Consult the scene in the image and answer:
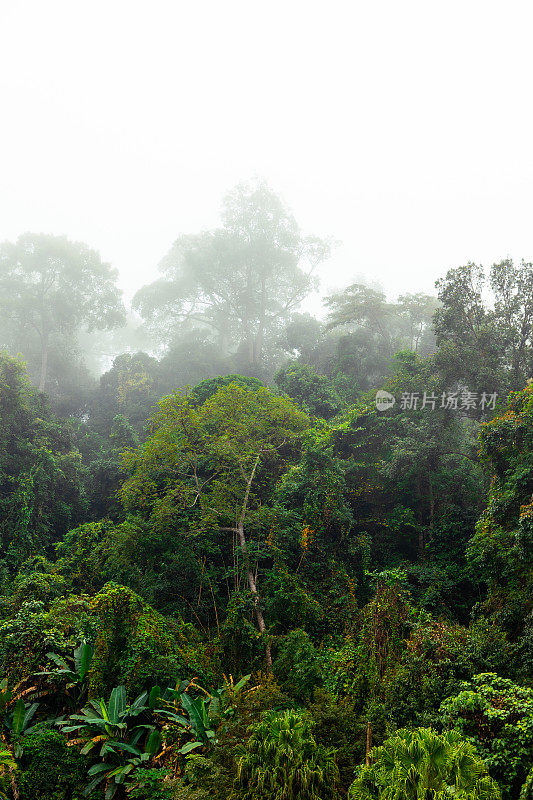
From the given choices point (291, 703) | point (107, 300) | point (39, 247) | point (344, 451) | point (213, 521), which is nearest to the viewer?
point (291, 703)

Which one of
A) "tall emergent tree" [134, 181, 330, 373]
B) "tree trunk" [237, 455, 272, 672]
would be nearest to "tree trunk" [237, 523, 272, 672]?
"tree trunk" [237, 455, 272, 672]

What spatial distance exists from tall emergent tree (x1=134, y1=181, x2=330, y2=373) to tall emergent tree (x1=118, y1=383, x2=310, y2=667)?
641 inches

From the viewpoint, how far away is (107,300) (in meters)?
26.0

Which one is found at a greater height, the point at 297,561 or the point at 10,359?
the point at 10,359

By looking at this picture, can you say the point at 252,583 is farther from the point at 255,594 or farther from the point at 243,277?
the point at 243,277

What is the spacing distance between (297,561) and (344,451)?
5.15m

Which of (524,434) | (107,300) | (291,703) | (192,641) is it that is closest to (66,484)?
(192,641)

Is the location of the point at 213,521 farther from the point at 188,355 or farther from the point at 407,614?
the point at 188,355

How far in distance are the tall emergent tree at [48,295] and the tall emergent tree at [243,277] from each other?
3.88 m

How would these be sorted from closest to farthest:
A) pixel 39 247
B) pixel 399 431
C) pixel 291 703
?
pixel 291 703, pixel 399 431, pixel 39 247

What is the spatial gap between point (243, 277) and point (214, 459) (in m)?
20.8

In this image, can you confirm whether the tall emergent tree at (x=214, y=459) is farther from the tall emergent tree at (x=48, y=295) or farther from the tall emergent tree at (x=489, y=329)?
the tall emergent tree at (x=48, y=295)

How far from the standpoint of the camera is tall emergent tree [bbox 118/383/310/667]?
9680mm

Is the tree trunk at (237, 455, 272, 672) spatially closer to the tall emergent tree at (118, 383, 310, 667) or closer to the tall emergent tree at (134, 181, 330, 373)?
the tall emergent tree at (118, 383, 310, 667)
